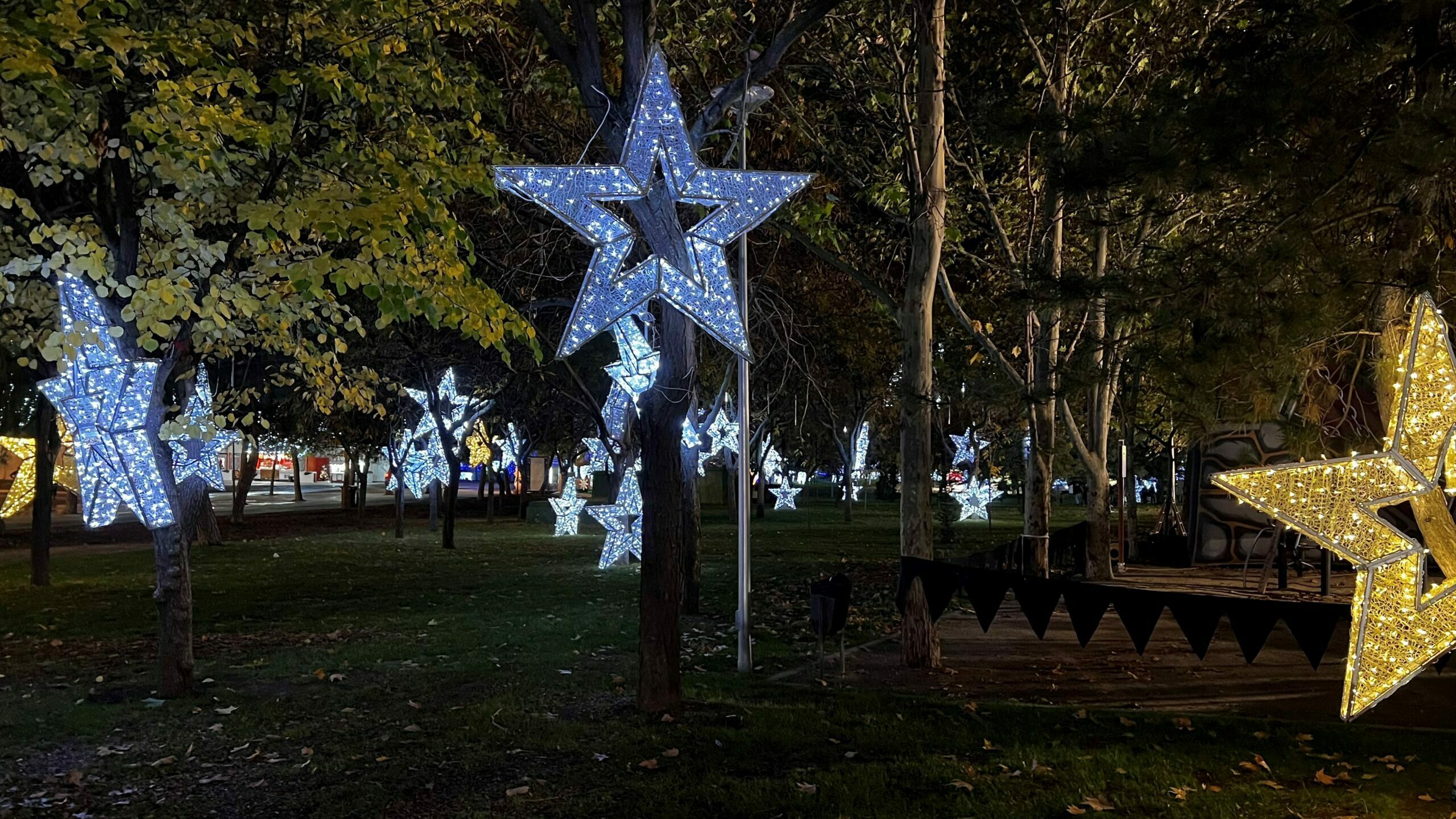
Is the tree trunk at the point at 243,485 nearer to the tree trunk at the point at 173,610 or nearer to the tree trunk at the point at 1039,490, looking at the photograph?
the tree trunk at the point at 173,610

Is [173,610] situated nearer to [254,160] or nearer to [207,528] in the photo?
[254,160]

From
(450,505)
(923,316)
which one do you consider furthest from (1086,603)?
(450,505)

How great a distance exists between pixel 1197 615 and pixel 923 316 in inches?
151

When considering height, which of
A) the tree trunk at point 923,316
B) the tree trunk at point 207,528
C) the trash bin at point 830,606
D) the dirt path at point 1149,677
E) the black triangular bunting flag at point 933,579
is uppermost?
the tree trunk at point 923,316

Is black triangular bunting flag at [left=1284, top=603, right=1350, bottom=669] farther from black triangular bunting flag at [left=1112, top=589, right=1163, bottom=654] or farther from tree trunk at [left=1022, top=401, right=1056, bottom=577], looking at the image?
tree trunk at [left=1022, top=401, right=1056, bottom=577]

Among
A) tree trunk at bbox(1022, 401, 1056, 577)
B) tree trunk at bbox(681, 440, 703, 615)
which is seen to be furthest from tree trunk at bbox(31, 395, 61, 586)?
tree trunk at bbox(1022, 401, 1056, 577)

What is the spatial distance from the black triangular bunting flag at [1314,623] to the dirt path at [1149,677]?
3.73 feet

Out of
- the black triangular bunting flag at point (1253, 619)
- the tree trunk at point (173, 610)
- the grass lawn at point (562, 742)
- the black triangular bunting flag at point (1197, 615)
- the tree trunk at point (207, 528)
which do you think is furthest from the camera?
the tree trunk at point (207, 528)

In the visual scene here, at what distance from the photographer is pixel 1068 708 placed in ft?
28.0

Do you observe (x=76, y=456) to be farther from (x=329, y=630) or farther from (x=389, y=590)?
(x=389, y=590)

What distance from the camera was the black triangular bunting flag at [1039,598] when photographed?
8.34 meters

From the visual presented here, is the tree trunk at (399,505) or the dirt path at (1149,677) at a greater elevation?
the tree trunk at (399,505)

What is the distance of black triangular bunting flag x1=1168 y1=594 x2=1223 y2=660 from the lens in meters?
7.68

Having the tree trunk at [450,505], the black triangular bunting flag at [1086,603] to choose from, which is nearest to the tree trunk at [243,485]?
the tree trunk at [450,505]
